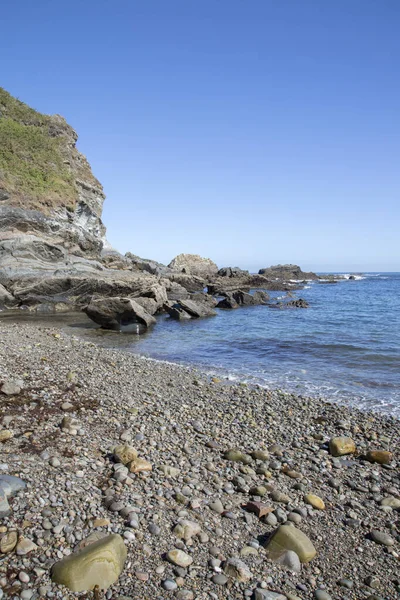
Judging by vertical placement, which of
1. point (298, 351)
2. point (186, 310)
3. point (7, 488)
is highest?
point (186, 310)

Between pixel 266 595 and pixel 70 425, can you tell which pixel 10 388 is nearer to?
pixel 70 425

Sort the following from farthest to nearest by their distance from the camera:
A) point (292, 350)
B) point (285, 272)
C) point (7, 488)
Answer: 1. point (285, 272)
2. point (292, 350)
3. point (7, 488)

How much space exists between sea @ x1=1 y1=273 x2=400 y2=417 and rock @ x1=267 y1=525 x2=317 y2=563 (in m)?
7.27

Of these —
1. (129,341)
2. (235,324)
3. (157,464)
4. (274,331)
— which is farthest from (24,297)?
(157,464)

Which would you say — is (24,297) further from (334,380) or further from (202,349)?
(334,380)

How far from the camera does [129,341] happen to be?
21688 mm

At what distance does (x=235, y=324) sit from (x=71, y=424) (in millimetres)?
21607

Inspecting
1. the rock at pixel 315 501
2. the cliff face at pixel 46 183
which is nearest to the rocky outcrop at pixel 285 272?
the cliff face at pixel 46 183

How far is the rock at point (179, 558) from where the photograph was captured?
4.57 m

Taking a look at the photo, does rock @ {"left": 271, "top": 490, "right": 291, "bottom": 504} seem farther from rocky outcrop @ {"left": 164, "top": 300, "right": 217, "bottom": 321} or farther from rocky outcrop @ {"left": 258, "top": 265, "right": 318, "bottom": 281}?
rocky outcrop @ {"left": 258, "top": 265, "right": 318, "bottom": 281}

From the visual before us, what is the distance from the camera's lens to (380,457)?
8.11 m

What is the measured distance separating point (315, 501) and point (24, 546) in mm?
4226

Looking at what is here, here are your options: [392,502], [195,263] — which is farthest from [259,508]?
[195,263]

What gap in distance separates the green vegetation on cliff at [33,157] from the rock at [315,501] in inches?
1651
